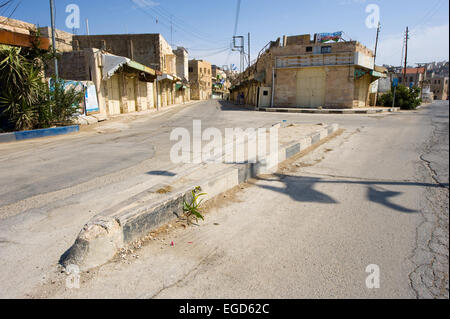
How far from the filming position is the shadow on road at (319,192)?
13.7 feet

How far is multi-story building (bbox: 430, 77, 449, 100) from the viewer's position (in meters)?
85.7

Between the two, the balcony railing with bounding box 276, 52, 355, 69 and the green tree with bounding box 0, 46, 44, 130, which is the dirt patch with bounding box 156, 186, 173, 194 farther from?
the balcony railing with bounding box 276, 52, 355, 69

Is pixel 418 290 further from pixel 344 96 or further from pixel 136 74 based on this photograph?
pixel 344 96

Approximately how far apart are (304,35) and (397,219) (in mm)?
30208

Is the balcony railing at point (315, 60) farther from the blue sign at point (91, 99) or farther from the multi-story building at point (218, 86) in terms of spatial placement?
the multi-story building at point (218, 86)

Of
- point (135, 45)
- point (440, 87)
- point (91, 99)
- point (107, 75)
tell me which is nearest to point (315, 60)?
point (135, 45)

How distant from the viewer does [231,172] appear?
4695 millimetres

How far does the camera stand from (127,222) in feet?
9.34

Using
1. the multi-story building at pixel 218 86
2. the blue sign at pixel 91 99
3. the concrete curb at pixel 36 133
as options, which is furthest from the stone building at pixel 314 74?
the multi-story building at pixel 218 86

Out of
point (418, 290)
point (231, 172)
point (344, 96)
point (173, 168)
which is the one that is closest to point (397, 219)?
point (418, 290)

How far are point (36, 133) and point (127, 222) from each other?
362 inches

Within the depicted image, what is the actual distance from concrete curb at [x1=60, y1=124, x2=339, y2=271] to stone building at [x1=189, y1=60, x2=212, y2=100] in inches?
2609

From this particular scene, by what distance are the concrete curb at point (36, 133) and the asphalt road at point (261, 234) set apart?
4.06m

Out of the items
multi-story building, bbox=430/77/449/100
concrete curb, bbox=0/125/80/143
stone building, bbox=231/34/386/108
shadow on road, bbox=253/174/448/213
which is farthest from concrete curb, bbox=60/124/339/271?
multi-story building, bbox=430/77/449/100
